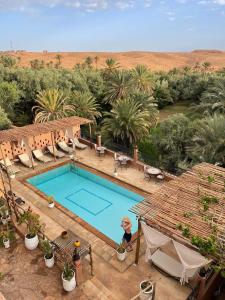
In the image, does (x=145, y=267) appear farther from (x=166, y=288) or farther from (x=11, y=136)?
(x=11, y=136)

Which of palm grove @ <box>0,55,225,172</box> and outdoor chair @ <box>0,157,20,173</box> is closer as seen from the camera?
outdoor chair @ <box>0,157,20,173</box>

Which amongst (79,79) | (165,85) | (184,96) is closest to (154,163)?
(79,79)

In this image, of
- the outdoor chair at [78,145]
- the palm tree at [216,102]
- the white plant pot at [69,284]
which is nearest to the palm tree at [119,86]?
the palm tree at [216,102]

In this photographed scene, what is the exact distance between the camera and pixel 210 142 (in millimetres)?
15930

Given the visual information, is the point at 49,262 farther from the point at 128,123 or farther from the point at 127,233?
the point at 128,123

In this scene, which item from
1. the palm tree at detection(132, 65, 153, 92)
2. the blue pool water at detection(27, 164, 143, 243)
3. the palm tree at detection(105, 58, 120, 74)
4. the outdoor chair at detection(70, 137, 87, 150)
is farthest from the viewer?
the palm tree at detection(105, 58, 120, 74)

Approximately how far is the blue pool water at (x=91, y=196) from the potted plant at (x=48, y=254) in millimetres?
3838

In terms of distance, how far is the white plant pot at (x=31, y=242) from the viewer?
10086 millimetres

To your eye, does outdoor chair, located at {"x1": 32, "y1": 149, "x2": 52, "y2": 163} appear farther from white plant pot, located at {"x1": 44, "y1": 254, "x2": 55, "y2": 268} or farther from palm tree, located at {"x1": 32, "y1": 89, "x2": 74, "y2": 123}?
white plant pot, located at {"x1": 44, "y1": 254, "x2": 55, "y2": 268}

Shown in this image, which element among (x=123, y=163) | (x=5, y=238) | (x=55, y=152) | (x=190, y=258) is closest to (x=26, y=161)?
(x=55, y=152)

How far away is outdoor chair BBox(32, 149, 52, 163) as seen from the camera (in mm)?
18891

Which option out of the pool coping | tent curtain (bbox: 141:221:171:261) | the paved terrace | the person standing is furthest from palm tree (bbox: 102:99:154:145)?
tent curtain (bbox: 141:221:171:261)

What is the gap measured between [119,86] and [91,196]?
16.7 m

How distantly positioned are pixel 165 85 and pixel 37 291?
34821 millimetres
